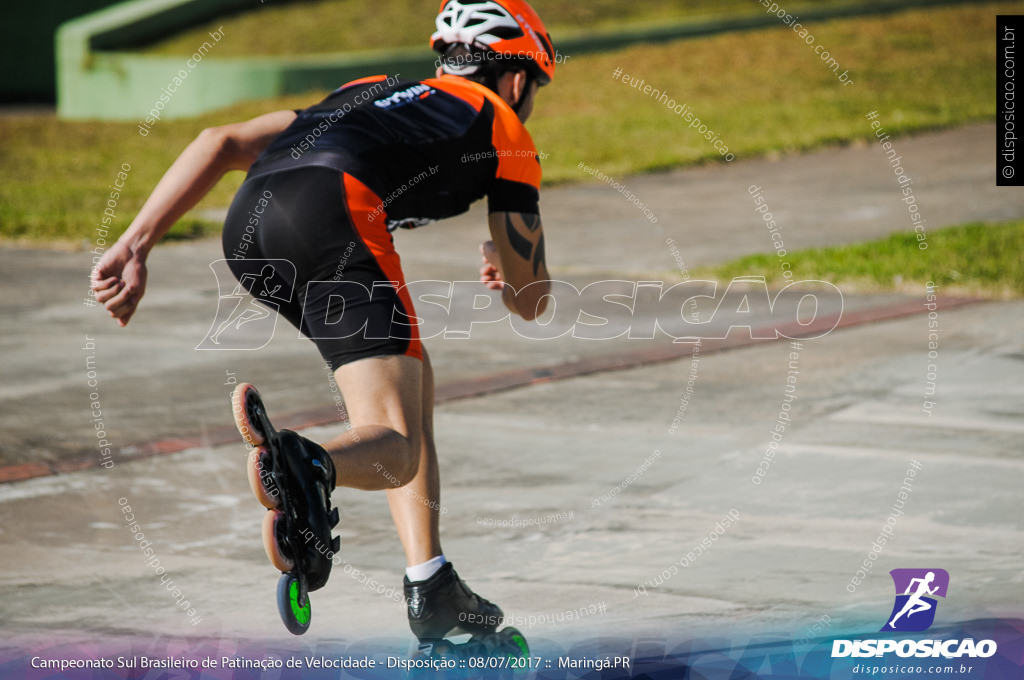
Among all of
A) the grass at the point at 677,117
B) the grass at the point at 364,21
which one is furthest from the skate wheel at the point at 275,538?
the grass at the point at 364,21

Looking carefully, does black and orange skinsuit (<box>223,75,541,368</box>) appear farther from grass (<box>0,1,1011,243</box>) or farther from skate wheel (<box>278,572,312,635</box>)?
grass (<box>0,1,1011,243</box>)

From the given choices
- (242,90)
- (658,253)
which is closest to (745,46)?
(242,90)

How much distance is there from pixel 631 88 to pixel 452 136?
15.8 m

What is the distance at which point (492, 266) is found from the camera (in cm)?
381

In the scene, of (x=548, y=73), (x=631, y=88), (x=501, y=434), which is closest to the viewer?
(x=548, y=73)

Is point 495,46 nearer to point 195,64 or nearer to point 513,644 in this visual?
point 513,644

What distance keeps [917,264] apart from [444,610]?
6.57 meters

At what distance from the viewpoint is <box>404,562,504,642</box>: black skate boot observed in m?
3.52

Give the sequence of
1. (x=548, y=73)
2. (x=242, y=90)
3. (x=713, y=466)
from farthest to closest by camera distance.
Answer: (x=242, y=90) → (x=713, y=466) → (x=548, y=73)

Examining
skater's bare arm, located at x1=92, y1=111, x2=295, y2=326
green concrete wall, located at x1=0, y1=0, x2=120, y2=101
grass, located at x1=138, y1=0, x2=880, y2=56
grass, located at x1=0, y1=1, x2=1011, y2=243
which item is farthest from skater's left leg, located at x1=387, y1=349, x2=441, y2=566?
green concrete wall, located at x1=0, y1=0, x2=120, y2=101

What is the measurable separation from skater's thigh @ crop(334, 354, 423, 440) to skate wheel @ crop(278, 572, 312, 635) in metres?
0.45

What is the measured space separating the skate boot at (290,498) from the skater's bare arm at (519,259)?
0.84m

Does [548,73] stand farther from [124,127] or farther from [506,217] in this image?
[124,127]

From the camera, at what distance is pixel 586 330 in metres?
7.94
